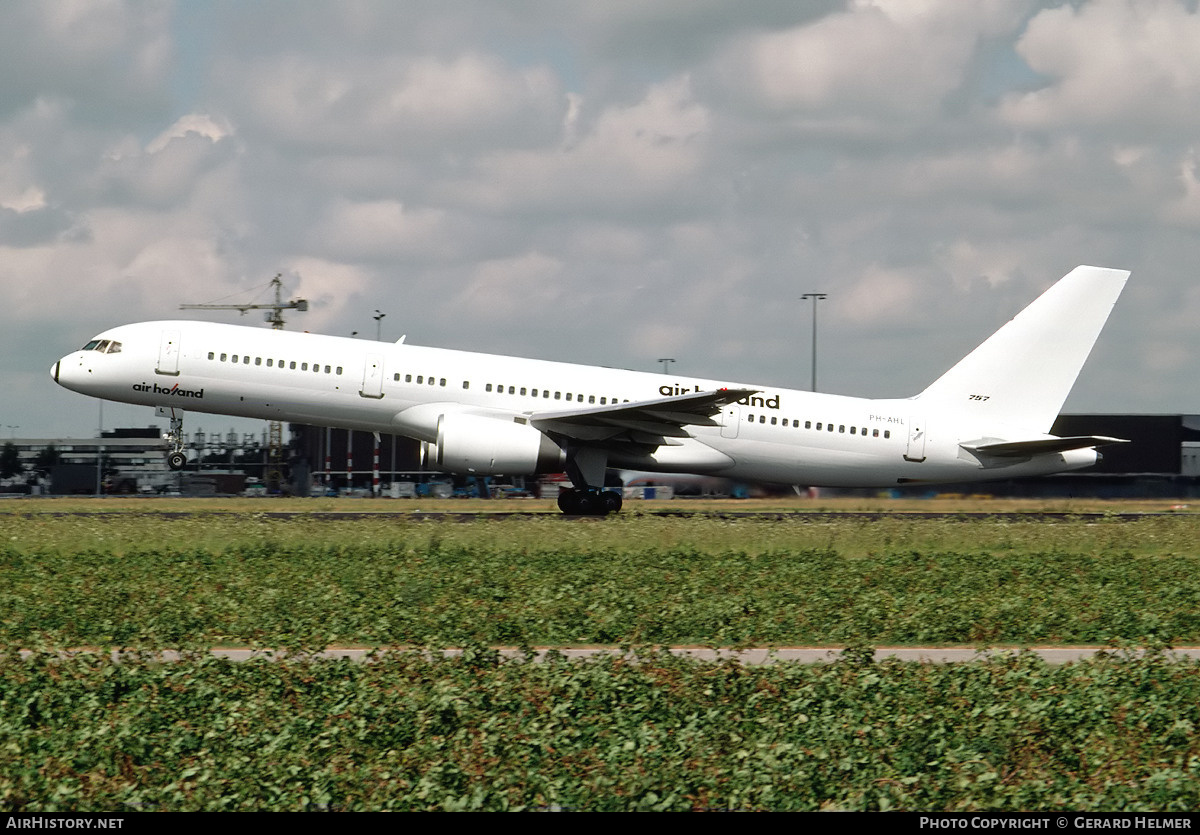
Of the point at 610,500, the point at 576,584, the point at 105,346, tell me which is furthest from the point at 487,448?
the point at 576,584

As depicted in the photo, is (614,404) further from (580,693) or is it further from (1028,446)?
(580,693)

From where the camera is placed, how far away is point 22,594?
1669cm

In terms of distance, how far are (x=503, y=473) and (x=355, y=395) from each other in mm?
4179

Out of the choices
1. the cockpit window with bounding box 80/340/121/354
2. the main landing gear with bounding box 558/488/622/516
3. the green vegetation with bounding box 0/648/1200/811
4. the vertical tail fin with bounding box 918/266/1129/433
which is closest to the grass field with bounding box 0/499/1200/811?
the green vegetation with bounding box 0/648/1200/811

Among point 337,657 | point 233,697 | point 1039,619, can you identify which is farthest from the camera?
point 1039,619

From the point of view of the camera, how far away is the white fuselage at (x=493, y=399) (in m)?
30.8

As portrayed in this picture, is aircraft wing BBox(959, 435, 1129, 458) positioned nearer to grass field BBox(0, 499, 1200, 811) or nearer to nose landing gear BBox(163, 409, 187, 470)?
grass field BBox(0, 499, 1200, 811)

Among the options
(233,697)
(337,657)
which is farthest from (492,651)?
(233,697)

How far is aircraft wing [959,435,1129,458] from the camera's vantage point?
33.9 meters

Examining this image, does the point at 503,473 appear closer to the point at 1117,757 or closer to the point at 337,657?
the point at 337,657

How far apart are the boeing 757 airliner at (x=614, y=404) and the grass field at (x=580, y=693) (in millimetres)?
10240

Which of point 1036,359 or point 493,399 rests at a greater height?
point 1036,359

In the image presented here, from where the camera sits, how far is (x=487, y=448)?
30297mm

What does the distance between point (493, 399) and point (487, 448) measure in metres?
1.81
